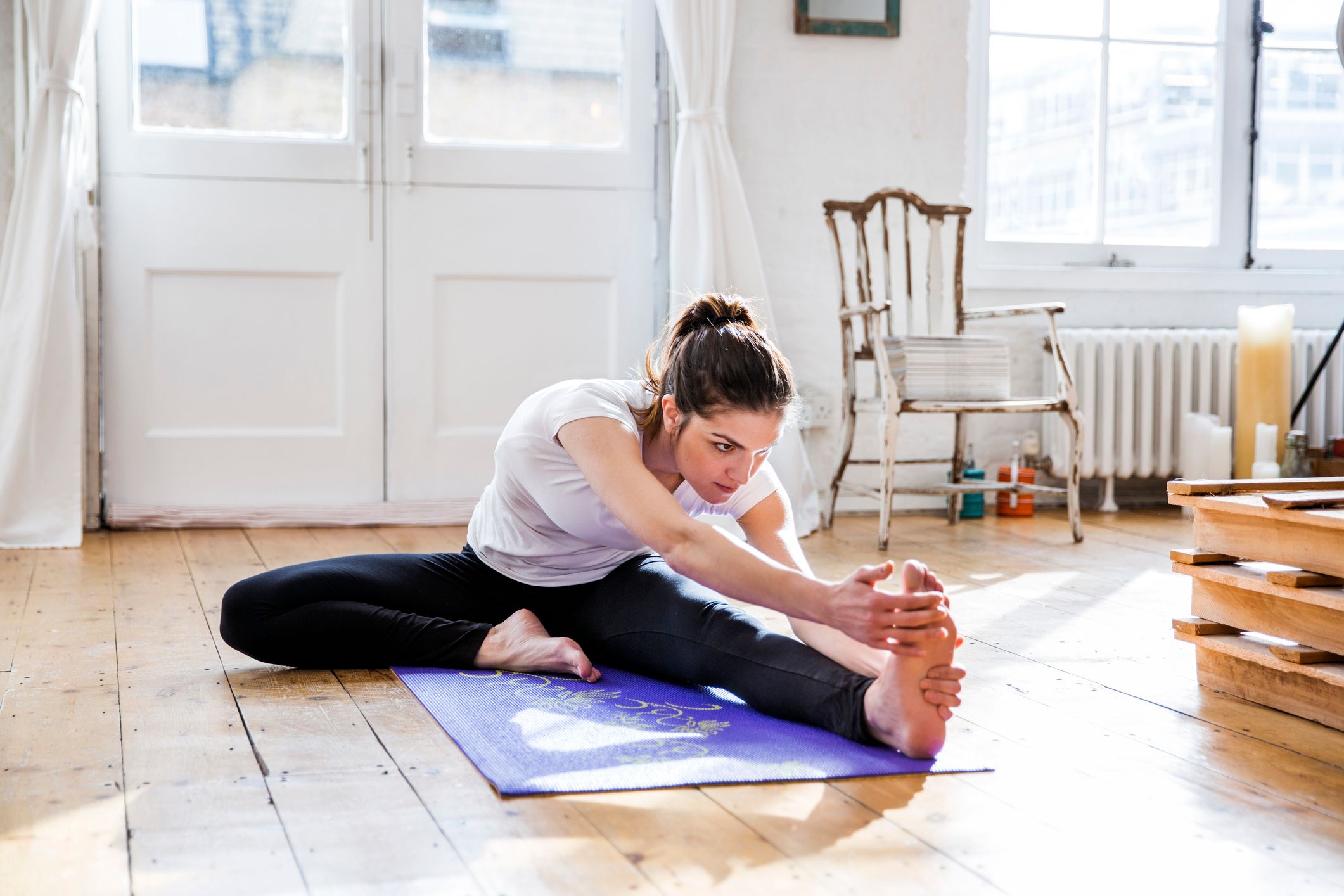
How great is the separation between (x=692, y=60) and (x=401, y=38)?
0.83 metres

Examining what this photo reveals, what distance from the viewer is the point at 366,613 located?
187 cm

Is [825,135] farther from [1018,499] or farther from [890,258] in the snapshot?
[1018,499]

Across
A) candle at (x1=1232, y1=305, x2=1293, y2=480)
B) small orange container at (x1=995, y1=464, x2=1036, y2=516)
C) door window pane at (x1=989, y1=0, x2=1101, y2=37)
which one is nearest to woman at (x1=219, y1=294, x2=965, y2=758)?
small orange container at (x1=995, y1=464, x2=1036, y2=516)

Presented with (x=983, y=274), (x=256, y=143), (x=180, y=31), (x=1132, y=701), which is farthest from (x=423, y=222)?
(x=1132, y=701)

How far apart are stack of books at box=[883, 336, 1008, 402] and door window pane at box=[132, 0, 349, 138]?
1702mm

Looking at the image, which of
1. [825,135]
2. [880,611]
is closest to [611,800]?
[880,611]

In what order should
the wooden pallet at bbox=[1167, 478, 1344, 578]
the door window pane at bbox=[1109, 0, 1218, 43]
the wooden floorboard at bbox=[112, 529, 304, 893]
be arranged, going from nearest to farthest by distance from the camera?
the wooden floorboard at bbox=[112, 529, 304, 893], the wooden pallet at bbox=[1167, 478, 1344, 578], the door window pane at bbox=[1109, 0, 1218, 43]

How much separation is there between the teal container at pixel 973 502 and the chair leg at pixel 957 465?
130 millimetres

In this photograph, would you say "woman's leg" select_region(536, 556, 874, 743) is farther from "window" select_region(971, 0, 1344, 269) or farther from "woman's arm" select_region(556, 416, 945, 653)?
"window" select_region(971, 0, 1344, 269)

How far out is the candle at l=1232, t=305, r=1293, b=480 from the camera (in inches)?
152

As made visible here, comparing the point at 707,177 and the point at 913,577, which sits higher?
the point at 707,177

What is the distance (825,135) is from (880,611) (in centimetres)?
286

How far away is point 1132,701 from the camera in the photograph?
69.6 inches

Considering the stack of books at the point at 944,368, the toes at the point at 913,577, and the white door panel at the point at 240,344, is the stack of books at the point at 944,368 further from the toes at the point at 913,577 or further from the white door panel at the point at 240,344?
the toes at the point at 913,577
